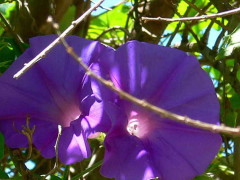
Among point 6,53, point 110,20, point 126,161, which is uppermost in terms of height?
point 110,20

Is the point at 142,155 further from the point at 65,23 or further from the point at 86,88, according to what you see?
the point at 65,23

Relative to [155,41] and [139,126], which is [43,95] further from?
[155,41]

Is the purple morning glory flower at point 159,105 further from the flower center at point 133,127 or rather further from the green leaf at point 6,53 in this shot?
the green leaf at point 6,53

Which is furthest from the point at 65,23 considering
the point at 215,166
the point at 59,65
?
the point at 59,65

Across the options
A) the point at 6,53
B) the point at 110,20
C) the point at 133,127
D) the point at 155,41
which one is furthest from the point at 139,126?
the point at 110,20

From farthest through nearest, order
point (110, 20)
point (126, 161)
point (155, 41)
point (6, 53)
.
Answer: point (110, 20) < point (155, 41) < point (6, 53) < point (126, 161)

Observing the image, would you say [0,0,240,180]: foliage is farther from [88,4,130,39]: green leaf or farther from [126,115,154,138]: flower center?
[126,115,154,138]: flower center

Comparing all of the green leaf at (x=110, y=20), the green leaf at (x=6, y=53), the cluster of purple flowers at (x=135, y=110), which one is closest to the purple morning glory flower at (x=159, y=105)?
the cluster of purple flowers at (x=135, y=110)
